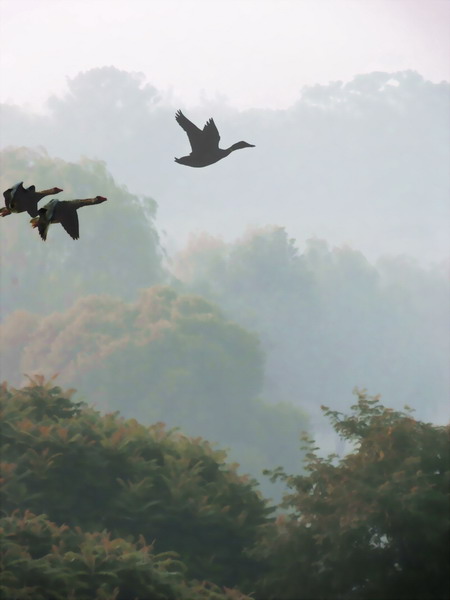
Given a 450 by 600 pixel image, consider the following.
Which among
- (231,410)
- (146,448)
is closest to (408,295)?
(231,410)

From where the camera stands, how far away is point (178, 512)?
1667cm

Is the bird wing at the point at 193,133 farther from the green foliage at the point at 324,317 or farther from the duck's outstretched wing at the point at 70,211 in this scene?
the green foliage at the point at 324,317

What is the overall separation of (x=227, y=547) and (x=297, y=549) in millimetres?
2002

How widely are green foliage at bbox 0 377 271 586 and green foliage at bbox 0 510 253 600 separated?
1.73 meters

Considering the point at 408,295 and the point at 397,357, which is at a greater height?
the point at 408,295

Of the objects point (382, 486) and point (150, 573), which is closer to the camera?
point (150, 573)

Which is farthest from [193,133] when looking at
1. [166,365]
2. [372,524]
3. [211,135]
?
[166,365]

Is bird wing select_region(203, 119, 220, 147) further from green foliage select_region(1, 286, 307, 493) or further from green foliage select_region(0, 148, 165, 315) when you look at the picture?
green foliage select_region(0, 148, 165, 315)

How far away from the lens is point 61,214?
132 centimetres

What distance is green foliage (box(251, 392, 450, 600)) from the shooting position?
13469mm

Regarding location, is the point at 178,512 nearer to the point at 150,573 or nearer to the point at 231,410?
the point at 150,573

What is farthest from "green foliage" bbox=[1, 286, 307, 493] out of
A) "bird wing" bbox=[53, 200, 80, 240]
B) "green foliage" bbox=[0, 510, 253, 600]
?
"bird wing" bbox=[53, 200, 80, 240]

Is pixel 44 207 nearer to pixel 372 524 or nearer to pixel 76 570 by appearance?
pixel 76 570

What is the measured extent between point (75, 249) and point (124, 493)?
62.9 m
